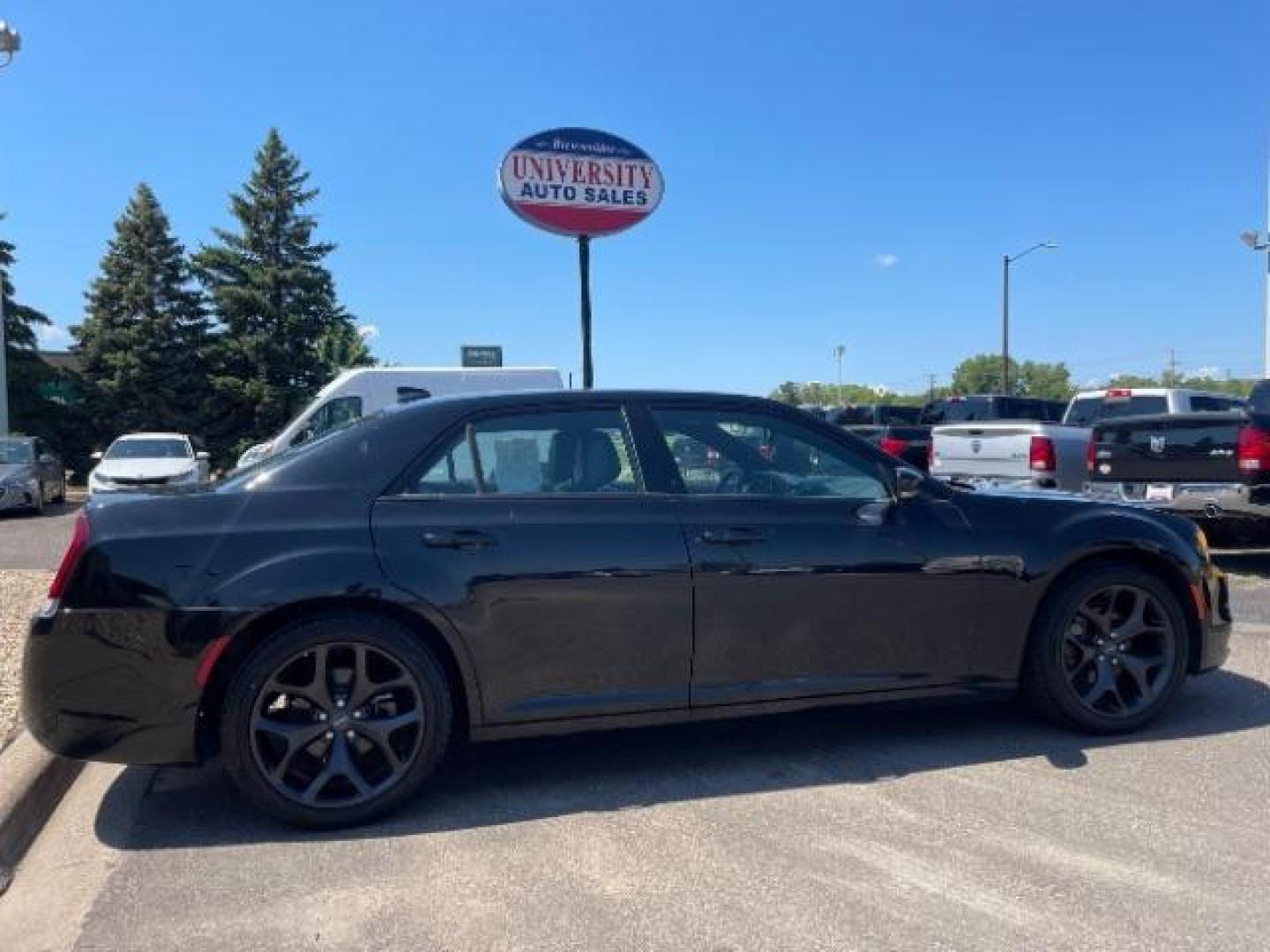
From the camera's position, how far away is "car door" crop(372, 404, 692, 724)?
3664 mm

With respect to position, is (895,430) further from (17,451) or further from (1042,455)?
(17,451)

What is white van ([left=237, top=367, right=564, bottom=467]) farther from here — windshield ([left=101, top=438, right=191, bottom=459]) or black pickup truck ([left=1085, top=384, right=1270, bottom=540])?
black pickup truck ([left=1085, top=384, right=1270, bottom=540])

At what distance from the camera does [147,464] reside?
686 inches

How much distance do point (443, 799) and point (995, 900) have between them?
2018 millimetres

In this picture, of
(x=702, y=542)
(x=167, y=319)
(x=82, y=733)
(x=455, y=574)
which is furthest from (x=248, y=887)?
(x=167, y=319)

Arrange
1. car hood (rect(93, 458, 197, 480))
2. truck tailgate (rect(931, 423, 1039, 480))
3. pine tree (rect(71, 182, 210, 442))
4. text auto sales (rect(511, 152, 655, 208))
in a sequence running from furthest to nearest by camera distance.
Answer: pine tree (rect(71, 182, 210, 442)) < car hood (rect(93, 458, 197, 480)) < text auto sales (rect(511, 152, 655, 208)) < truck tailgate (rect(931, 423, 1039, 480))

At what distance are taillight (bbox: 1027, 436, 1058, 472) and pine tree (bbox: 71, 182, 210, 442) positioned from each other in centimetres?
3365

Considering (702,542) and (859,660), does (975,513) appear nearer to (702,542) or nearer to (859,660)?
(859,660)

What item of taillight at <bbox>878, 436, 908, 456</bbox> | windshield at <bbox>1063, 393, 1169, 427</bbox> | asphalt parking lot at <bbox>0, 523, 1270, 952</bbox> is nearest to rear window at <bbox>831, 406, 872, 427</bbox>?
taillight at <bbox>878, 436, 908, 456</bbox>

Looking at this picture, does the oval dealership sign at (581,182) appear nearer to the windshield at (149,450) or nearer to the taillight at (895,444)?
the taillight at (895,444)

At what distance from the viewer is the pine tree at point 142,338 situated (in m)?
35.8

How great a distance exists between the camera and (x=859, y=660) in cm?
410

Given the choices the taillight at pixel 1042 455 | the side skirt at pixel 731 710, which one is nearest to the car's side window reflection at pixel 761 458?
the side skirt at pixel 731 710

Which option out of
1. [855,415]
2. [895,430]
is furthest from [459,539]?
[855,415]
